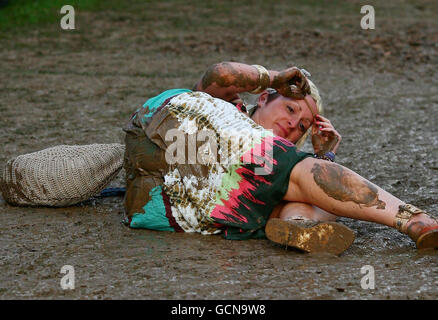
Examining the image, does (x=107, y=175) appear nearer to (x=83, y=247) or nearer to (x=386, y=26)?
(x=83, y=247)

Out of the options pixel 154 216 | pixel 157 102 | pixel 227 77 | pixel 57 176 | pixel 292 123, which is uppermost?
pixel 227 77

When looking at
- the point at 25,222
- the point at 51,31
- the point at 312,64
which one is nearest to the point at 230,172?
the point at 25,222

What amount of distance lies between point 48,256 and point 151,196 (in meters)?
0.50

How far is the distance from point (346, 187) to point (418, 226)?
12.4 inches

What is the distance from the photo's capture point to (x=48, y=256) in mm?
2713

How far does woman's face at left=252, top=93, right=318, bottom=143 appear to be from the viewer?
10.6ft

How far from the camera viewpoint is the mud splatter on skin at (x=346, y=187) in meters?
2.69

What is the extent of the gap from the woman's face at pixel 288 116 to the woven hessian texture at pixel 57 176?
0.79 meters

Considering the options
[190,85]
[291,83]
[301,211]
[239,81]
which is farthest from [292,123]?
[190,85]

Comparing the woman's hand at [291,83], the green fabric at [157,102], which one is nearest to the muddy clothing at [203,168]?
the green fabric at [157,102]

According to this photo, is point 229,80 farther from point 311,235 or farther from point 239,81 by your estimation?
point 311,235

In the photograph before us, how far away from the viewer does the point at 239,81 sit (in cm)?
310

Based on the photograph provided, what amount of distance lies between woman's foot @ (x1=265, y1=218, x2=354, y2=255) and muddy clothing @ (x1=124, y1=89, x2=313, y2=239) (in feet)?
0.59

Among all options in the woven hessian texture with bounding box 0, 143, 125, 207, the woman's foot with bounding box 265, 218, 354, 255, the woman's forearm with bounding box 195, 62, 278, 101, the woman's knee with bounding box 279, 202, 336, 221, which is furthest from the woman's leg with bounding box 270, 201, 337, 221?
the woven hessian texture with bounding box 0, 143, 125, 207
